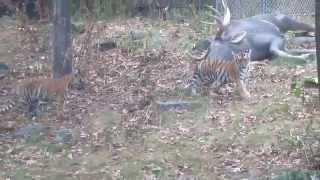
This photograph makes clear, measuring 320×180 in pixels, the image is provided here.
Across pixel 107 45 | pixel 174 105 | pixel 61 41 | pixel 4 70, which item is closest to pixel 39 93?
pixel 61 41

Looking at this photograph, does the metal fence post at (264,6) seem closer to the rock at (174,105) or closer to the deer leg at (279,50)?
the deer leg at (279,50)

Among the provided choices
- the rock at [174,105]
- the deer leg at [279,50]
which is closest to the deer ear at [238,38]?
the deer leg at [279,50]

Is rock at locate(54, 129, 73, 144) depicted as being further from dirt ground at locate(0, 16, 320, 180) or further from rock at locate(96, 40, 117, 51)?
rock at locate(96, 40, 117, 51)

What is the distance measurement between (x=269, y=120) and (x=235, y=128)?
0.44m

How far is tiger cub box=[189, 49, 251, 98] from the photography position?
32.0 ft

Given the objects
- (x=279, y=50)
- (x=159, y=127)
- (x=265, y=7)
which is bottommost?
(x=159, y=127)

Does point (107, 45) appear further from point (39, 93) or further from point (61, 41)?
point (39, 93)

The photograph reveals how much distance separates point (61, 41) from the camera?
34.1ft

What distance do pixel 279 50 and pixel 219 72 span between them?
237cm

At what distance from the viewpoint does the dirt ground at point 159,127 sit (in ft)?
23.8

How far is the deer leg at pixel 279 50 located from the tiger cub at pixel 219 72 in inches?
63.8

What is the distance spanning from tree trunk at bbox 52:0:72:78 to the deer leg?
11.1 ft

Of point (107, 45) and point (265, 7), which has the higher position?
point (265, 7)

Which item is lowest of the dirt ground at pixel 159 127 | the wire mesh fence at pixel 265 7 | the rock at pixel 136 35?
the dirt ground at pixel 159 127
